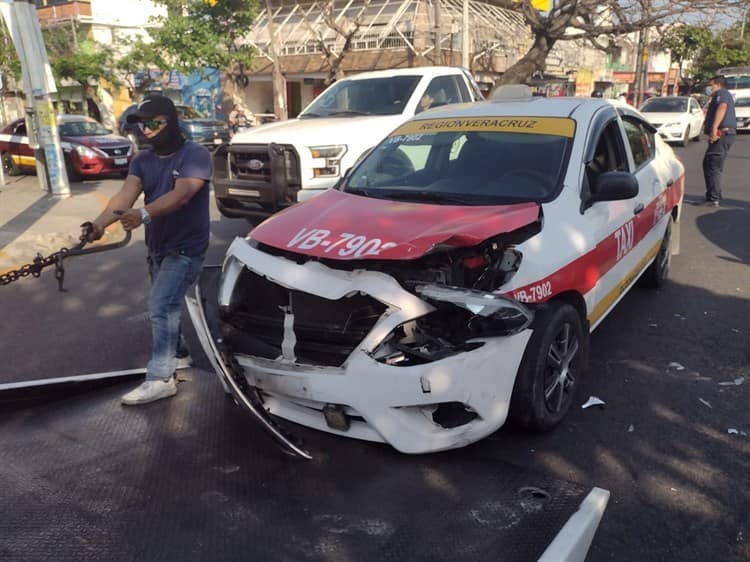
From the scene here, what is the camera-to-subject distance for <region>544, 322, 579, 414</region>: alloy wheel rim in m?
3.53

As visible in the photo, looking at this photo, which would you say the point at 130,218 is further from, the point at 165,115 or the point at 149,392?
the point at 149,392

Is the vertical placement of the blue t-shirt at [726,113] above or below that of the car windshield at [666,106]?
above

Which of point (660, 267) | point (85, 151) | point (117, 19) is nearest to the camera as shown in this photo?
point (660, 267)

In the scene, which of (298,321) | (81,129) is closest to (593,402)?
(298,321)

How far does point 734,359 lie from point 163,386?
3.94 meters

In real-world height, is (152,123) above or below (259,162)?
above

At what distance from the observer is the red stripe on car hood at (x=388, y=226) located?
321 cm

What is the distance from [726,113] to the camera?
10.1 metres

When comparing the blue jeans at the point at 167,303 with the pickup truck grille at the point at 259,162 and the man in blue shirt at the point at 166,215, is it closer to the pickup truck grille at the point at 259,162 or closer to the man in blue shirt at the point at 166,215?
the man in blue shirt at the point at 166,215

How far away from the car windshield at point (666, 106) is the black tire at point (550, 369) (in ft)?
67.7

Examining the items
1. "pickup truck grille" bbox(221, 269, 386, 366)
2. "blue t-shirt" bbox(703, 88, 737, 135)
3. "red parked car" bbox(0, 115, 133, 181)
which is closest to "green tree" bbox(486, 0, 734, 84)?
"blue t-shirt" bbox(703, 88, 737, 135)

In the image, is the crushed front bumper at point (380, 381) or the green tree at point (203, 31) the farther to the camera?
the green tree at point (203, 31)

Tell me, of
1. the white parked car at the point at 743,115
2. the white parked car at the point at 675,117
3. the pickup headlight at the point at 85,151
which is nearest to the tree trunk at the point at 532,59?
the white parked car at the point at 675,117

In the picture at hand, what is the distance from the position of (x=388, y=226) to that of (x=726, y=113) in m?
8.90
